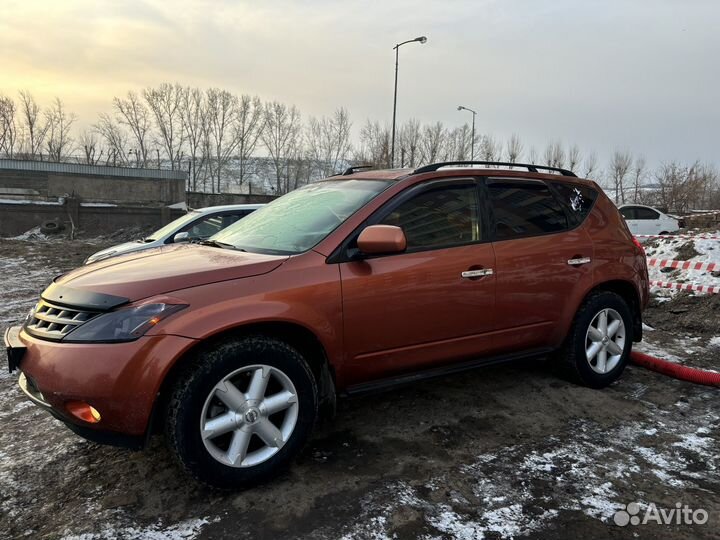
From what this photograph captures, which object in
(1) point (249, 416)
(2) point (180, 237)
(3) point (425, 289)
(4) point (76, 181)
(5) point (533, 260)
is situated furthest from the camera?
(4) point (76, 181)

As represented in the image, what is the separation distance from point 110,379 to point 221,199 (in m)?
34.4

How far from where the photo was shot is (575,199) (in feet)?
14.2

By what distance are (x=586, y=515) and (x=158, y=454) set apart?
2445 millimetres

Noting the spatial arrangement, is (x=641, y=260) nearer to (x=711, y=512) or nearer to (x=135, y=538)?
(x=711, y=512)

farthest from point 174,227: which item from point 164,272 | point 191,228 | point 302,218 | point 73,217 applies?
point 73,217

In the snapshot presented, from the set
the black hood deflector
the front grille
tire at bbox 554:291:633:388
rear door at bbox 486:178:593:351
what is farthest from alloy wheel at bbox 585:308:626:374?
the front grille

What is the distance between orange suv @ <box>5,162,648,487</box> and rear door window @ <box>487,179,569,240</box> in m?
0.01

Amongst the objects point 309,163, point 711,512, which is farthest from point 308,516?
point 309,163

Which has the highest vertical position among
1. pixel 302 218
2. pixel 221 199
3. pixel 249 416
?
pixel 221 199

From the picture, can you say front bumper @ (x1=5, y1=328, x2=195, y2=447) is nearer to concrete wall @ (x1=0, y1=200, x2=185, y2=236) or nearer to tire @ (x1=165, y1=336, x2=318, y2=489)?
tire @ (x1=165, y1=336, x2=318, y2=489)

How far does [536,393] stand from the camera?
165 inches

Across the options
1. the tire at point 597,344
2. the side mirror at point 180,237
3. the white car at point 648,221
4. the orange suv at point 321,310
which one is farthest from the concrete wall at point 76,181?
the tire at point 597,344

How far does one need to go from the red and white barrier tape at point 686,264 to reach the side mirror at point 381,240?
694 centimetres

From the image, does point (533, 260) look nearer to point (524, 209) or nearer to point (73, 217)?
point (524, 209)
